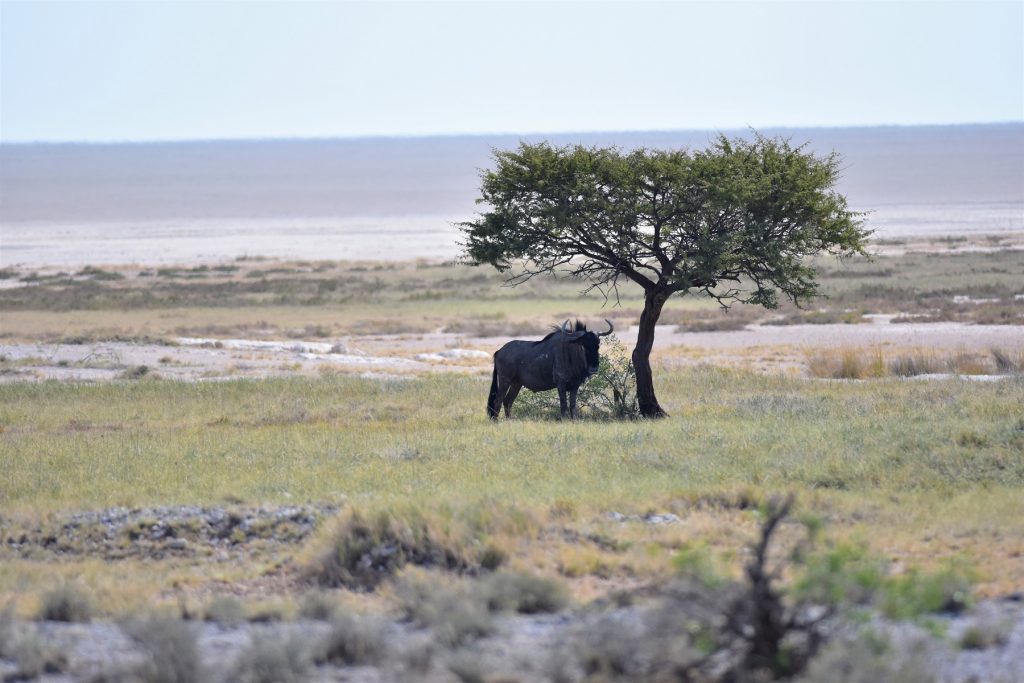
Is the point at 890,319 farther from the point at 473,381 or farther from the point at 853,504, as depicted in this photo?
the point at 853,504

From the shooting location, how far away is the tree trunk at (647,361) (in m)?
21.4

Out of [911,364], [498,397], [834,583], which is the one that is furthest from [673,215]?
[834,583]

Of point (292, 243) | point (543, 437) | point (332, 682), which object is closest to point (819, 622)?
point (332, 682)

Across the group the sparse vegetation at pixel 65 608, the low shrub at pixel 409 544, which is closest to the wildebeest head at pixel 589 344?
the low shrub at pixel 409 544

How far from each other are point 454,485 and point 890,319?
31.8 m

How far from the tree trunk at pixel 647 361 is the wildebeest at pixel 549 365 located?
0.90 m

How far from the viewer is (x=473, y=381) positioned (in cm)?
Answer: 2731

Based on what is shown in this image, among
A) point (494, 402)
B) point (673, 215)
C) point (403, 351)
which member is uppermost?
point (673, 215)

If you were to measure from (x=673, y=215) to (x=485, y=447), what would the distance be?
677 cm

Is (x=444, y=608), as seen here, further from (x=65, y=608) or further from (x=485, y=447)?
(x=485, y=447)

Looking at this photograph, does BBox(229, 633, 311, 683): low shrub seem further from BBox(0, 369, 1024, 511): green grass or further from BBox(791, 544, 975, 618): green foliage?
BBox(0, 369, 1024, 511): green grass

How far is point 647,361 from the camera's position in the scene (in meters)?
21.3

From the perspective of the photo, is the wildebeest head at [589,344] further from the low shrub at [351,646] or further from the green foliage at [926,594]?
the low shrub at [351,646]

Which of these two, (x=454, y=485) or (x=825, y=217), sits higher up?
(x=825, y=217)
